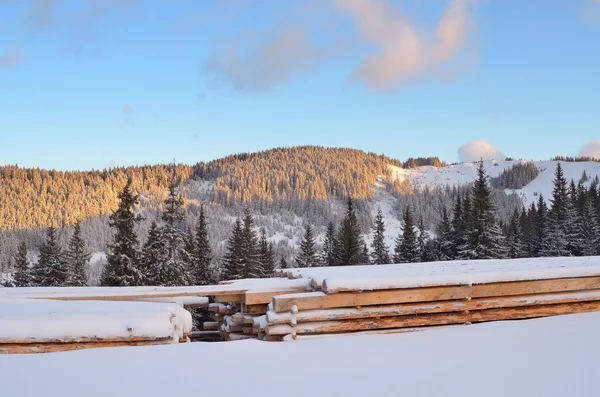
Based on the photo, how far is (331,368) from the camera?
16.9 feet

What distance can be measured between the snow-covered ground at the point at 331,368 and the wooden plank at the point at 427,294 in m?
0.82

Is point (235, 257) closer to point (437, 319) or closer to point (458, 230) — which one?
point (458, 230)

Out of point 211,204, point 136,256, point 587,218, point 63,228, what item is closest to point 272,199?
point 211,204

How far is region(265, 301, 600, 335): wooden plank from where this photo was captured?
7.02m

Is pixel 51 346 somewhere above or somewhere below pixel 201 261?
above

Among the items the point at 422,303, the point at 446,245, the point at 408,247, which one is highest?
the point at 422,303

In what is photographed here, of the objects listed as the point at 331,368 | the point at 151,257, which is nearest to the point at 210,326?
the point at 331,368

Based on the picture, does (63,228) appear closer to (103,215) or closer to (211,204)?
(103,215)

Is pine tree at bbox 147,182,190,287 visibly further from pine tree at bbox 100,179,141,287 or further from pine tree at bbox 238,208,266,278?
pine tree at bbox 238,208,266,278

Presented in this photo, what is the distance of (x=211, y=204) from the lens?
578 ft

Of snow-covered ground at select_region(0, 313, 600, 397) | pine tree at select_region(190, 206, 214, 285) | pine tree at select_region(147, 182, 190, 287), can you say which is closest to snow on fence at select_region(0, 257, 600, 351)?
snow-covered ground at select_region(0, 313, 600, 397)

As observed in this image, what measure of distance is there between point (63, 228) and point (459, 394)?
152m

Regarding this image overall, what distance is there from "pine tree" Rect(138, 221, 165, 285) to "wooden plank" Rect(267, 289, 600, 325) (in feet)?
79.3

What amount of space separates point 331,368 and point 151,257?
29.0 meters
